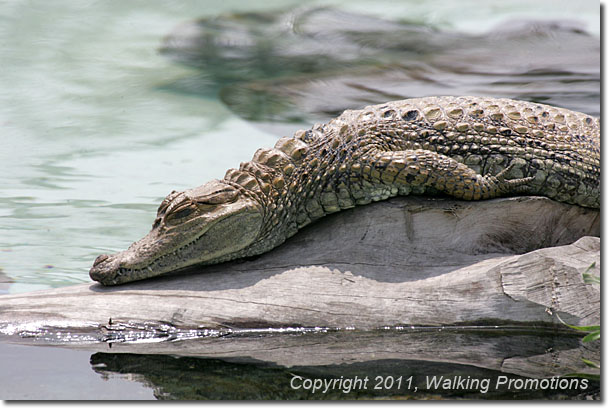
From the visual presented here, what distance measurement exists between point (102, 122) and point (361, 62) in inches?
138

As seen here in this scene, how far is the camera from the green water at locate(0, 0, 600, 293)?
23.3ft

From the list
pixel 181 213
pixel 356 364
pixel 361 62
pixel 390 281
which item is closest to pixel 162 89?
pixel 361 62

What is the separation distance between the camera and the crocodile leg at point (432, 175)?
13.2 ft

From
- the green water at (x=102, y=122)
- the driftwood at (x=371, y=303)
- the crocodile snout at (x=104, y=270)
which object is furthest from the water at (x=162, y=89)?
the driftwood at (x=371, y=303)

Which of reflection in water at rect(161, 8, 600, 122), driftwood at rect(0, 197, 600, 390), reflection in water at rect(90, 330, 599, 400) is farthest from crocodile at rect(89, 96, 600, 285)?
reflection in water at rect(161, 8, 600, 122)

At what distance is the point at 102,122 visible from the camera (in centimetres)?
872

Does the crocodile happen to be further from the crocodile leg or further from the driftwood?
the driftwood

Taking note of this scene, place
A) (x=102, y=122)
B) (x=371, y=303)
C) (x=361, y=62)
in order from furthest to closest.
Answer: (x=361, y=62)
(x=102, y=122)
(x=371, y=303)

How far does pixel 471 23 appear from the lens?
30.2 ft

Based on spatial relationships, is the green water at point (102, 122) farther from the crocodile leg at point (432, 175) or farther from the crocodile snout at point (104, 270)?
the crocodile leg at point (432, 175)

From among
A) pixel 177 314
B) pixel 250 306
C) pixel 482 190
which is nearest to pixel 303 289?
pixel 250 306

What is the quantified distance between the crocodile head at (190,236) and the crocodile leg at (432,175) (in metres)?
0.77

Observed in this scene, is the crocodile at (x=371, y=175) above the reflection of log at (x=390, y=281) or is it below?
above

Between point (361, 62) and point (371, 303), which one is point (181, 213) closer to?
point (371, 303)
